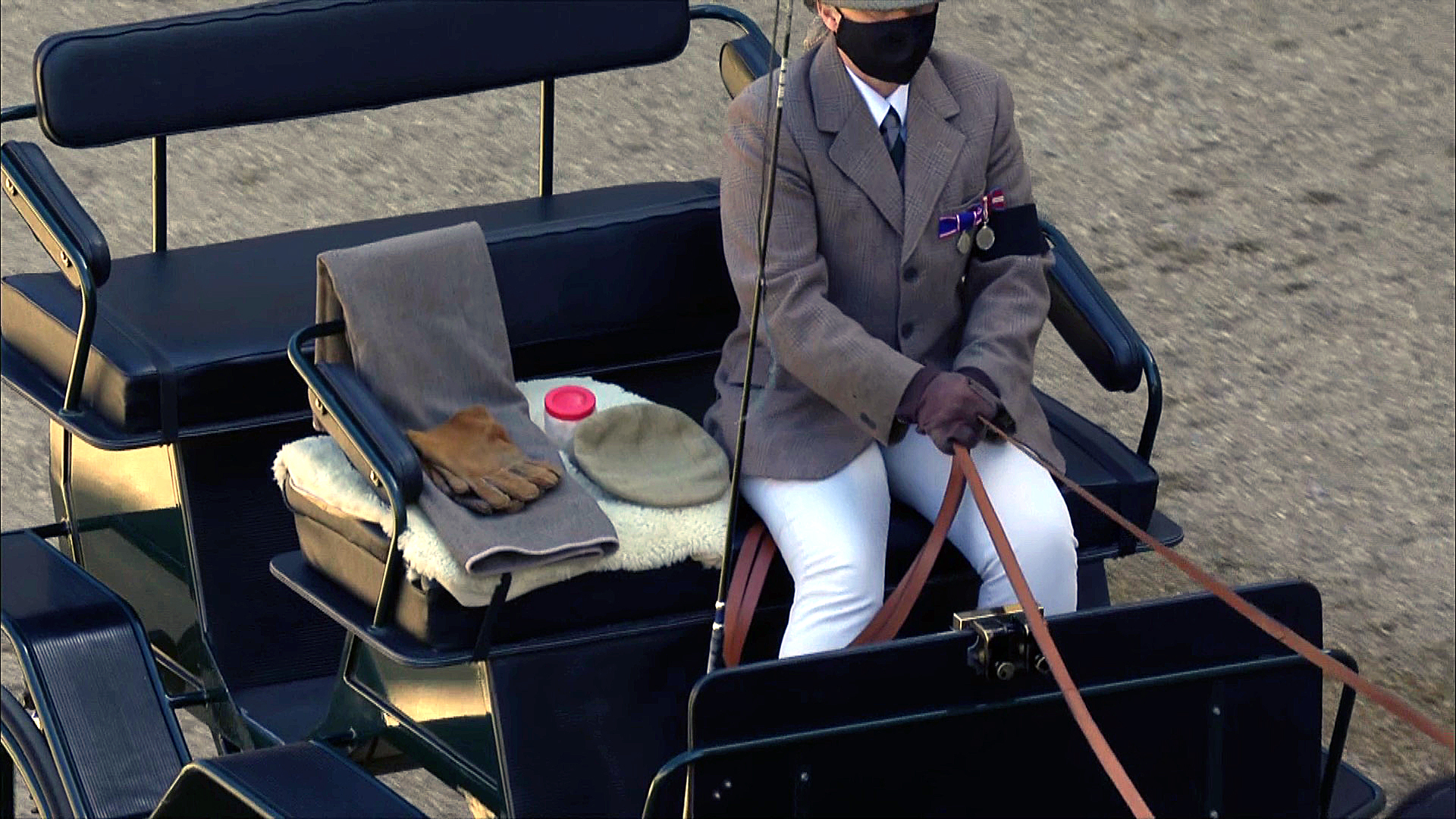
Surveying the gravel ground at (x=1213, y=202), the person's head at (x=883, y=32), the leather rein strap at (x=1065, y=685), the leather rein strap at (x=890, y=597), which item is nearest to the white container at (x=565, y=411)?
the leather rein strap at (x=890, y=597)

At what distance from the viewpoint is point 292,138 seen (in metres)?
7.39

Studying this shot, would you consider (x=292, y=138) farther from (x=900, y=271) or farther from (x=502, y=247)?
(x=900, y=271)

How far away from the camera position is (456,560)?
302 cm

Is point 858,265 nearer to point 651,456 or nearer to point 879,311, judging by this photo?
point 879,311

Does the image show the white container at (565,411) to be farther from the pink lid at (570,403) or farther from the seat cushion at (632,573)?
the seat cushion at (632,573)

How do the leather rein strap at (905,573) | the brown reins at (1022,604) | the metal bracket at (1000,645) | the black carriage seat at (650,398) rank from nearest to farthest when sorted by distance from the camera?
the brown reins at (1022,604) < the metal bracket at (1000,645) < the leather rein strap at (905,573) < the black carriage seat at (650,398)

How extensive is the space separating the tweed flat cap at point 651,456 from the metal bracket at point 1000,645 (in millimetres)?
671

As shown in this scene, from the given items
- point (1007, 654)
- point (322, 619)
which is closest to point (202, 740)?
point (322, 619)

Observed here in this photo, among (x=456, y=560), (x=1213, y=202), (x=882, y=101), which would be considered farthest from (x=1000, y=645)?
(x=1213, y=202)

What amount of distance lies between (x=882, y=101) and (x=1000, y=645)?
101 centimetres

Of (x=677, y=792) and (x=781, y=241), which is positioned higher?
(x=781, y=241)

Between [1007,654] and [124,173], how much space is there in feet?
16.8

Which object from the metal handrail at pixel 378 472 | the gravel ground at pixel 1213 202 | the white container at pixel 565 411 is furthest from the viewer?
the gravel ground at pixel 1213 202

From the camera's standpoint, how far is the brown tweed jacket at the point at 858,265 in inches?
130
